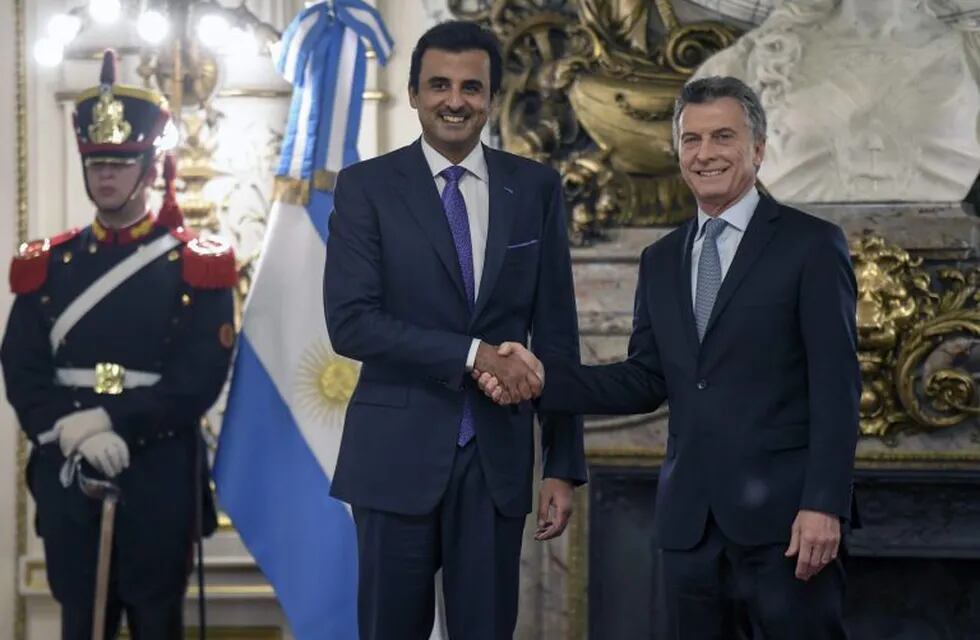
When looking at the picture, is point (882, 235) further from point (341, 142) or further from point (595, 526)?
point (341, 142)

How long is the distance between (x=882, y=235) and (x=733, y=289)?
148cm

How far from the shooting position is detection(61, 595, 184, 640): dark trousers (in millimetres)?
3324

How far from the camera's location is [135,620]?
335cm

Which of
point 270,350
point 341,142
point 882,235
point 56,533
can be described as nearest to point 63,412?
point 56,533

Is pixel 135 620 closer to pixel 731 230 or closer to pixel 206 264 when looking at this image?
pixel 206 264

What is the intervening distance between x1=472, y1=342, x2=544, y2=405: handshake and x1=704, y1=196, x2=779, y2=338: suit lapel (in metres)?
0.28

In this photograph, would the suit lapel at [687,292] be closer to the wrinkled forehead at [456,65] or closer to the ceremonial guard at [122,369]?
the wrinkled forehead at [456,65]

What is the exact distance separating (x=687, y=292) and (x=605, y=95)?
154cm

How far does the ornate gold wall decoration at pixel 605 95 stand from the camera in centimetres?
390

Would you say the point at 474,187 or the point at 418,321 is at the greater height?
the point at 474,187

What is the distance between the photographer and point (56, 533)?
333cm

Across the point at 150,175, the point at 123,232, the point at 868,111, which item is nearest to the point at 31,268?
the point at 123,232

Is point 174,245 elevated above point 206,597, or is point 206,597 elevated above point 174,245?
point 174,245

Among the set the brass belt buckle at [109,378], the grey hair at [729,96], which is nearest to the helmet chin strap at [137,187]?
the brass belt buckle at [109,378]
